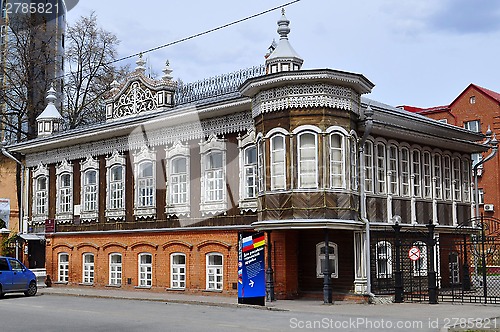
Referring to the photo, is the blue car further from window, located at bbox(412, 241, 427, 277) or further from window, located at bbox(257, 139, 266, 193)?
window, located at bbox(412, 241, 427, 277)

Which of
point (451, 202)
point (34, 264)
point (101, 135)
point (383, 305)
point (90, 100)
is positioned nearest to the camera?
point (383, 305)

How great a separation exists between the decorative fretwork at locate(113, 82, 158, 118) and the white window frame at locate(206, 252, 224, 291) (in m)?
7.42

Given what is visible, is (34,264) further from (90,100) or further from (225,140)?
(225,140)

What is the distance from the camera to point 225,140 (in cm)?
2647

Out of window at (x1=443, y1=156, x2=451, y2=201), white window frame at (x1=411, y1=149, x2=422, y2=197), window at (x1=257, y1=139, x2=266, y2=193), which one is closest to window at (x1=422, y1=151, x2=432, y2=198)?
white window frame at (x1=411, y1=149, x2=422, y2=197)

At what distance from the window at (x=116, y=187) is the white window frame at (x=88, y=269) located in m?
2.81

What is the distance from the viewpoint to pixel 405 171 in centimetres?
2670

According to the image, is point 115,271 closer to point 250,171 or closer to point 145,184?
point 145,184

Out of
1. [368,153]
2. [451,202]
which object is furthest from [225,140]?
[451,202]

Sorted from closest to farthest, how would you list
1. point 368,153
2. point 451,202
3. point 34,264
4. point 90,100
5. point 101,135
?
point 368,153
point 451,202
point 101,135
point 34,264
point 90,100

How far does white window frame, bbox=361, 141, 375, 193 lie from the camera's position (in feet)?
81.6

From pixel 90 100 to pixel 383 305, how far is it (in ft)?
89.0

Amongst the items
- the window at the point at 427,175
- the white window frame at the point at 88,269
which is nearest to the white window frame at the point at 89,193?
the white window frame at the point at 88,269

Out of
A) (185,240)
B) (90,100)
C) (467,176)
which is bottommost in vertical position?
(185,240)
